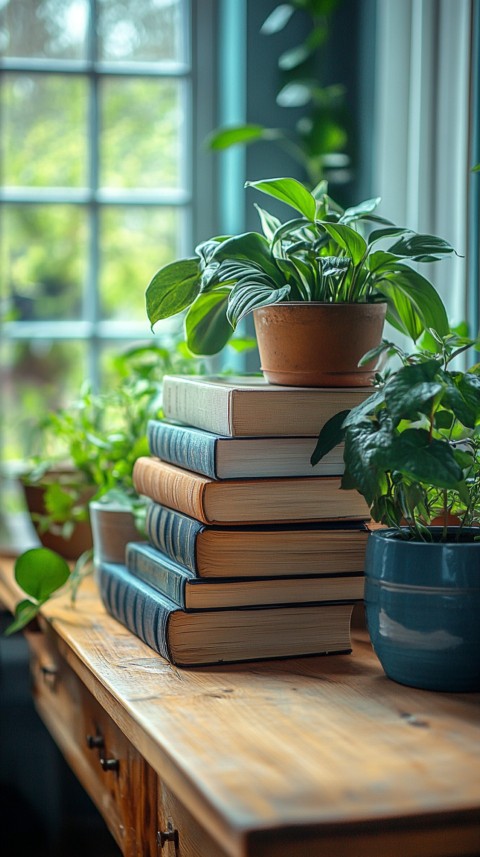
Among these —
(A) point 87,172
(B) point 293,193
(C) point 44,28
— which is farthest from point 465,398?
(C) point 44,28

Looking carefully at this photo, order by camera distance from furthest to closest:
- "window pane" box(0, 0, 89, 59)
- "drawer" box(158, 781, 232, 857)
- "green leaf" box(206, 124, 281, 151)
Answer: "window pane" box(0, 0, 89, 59) < "green leaf" box(206, 124, 281, 151) < "drawer" box(158, 781, 232, 857)

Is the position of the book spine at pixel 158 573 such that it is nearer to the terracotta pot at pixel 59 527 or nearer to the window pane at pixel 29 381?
the terracotta pot at pixel 59 527

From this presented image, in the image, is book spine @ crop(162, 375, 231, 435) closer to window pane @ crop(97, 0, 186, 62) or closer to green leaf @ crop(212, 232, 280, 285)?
green leaf @ crop(212, 232, 280, 285)

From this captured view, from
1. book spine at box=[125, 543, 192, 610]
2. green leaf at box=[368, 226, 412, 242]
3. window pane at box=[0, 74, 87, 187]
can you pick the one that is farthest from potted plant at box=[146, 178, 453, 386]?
window pane at box=[0, 74, 87, 187]

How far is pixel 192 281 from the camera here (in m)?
1.03

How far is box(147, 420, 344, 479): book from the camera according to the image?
96 centimetres

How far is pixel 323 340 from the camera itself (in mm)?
985

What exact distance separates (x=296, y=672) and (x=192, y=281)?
15.7 inches

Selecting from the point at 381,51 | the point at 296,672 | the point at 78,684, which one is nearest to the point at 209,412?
the point at 296,672

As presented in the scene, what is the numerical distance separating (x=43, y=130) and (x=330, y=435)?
1.35 m

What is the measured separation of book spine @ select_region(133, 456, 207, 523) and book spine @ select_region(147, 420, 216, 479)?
1 cm

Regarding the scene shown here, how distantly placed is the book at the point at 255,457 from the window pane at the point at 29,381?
3.55 feet

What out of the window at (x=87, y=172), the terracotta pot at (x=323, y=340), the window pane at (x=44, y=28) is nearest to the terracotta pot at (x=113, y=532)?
the terracotta pot at (x=323, y=340)

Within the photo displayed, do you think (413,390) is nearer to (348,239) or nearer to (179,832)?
(348,239)
